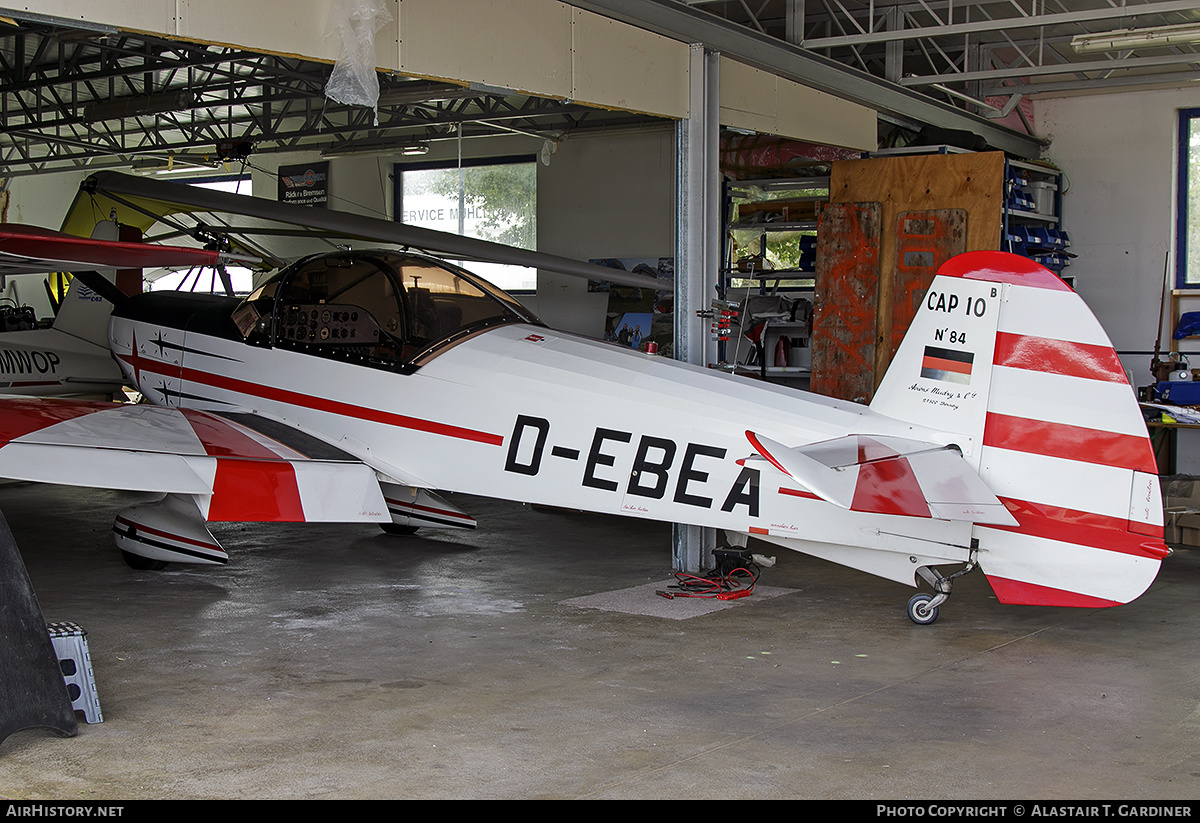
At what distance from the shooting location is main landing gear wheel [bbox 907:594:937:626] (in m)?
5.61

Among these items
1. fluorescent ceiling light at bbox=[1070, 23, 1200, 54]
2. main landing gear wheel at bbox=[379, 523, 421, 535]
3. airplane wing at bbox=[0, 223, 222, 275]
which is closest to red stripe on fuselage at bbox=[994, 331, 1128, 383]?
airplane wing at bbox=[0, 223, 222, 275]

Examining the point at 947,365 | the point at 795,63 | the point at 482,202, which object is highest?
the point at 795,63

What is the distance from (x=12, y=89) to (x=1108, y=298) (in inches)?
624

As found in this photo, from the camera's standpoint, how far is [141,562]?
684 cm

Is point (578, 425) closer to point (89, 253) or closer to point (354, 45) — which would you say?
point (354, 45)

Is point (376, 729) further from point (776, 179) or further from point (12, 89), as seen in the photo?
point (12, 89)

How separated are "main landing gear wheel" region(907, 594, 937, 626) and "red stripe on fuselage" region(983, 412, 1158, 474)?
1.07 m

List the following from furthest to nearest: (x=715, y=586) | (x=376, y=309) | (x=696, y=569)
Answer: (x=696, y=569) < (x=376, y=309) < (x=715, y=586)

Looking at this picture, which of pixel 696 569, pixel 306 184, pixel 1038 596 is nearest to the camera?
pixel 1038 596

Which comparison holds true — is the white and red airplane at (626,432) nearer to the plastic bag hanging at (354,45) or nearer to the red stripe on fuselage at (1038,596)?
the red stripe on fuselage at (1038,596)

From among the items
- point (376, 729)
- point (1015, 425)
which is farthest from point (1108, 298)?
point (376, 729)

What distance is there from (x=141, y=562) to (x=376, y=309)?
2169 millimetres

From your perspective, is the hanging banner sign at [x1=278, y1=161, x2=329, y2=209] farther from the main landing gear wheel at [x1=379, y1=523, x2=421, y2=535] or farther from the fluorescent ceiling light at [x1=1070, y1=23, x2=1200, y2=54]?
the fluorescent ceiling light at [x1=1070, y1=23, x2=1200, y2=54]

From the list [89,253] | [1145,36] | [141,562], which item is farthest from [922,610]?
[1145,36]
